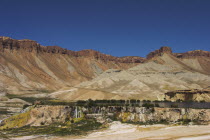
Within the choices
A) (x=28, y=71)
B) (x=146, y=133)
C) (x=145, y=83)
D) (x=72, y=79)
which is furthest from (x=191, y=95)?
(x=72, y=79)

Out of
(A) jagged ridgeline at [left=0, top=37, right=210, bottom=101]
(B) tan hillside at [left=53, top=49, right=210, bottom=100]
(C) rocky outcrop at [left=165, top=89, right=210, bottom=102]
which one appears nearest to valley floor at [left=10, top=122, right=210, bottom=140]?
(C) rocky outcrop at [left=165, top=89, right=210, bottom=102]

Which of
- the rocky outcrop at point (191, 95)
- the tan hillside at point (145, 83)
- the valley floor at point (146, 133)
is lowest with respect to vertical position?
the valley floor at point (146, 133)

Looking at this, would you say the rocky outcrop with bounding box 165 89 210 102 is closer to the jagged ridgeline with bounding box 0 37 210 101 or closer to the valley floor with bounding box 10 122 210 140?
the valley floor with bounding box 10 122 210 140

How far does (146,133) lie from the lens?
112ft

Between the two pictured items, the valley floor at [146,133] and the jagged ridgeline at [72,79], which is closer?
the valley floor at [146,133]

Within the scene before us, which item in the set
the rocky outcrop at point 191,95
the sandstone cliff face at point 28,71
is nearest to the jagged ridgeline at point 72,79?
the sandstone cliff face at point 28,71

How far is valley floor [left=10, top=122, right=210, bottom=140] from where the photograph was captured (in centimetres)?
3031

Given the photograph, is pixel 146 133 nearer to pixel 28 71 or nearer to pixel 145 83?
pixel 145 83

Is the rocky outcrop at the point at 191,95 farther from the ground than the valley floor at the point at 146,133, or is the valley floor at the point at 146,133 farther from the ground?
the rocky outcrop at the point at 191,95

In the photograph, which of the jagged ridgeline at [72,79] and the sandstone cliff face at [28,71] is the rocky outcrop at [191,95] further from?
the sandstone cliff face at [28,71]

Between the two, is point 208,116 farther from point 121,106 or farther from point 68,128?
point 68,128

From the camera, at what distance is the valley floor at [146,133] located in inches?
1193

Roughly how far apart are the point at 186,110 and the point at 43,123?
23920 millimetres

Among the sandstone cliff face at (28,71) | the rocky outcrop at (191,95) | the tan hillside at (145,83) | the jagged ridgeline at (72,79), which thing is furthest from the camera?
the sandstone cliff face at (28,71)
